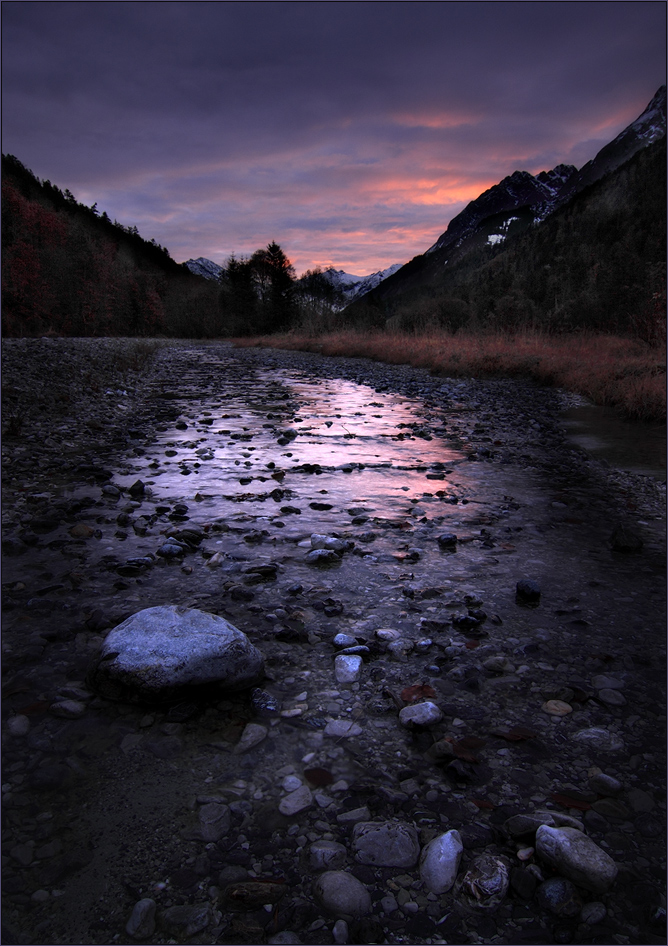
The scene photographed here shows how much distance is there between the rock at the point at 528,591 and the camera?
3.30 m

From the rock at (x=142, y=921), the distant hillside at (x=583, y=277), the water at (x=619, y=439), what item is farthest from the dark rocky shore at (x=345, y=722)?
the distant hillside at (x=583, y=277)

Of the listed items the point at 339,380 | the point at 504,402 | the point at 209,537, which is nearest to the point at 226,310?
the point at 339,380

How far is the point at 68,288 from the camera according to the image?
38938 millimetres

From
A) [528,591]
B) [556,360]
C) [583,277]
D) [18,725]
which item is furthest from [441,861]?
[583,277]

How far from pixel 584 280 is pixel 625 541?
3943 cm

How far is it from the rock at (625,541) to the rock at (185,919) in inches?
152

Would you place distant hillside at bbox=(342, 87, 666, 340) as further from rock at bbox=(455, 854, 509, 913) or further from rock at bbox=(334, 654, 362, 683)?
rock at bbox=(455, 854, 509, 913)

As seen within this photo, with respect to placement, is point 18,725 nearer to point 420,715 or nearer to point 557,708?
point 420,715

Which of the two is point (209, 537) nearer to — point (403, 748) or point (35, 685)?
point (35, 685)

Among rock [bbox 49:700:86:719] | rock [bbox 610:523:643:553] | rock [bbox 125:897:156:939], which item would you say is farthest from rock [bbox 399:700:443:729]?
rock [bbox 610:523:643:553]

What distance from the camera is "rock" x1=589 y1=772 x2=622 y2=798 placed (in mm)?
1868

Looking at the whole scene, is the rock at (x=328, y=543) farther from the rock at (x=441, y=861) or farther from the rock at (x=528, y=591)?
the rock at (x=441, y=861)

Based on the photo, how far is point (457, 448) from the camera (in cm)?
765

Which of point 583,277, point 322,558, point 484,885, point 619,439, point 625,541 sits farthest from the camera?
point 583,277
